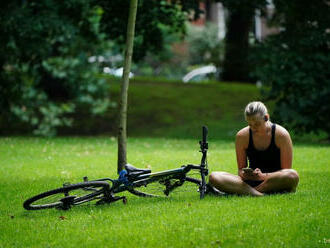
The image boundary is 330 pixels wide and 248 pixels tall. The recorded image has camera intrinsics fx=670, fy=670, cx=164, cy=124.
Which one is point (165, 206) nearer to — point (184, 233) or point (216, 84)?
point (184, 233)

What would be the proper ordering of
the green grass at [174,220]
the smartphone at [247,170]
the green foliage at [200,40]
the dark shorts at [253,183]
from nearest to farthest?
1. the green grass at [174,220]
2. the smartphone at [247,170]
3. the dark shorts at [253,183]
4. the green foliage at [200,40]

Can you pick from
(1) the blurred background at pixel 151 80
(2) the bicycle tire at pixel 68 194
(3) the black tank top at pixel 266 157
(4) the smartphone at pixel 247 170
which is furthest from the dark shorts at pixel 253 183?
(1) the blurred background at pixel 151 80

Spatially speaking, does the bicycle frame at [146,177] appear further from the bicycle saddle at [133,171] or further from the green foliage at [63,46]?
the green foliage at [63,46]

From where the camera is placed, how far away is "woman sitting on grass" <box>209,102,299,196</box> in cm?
766

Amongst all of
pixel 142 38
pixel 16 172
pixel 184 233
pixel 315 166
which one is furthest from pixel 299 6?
pixel 184 233

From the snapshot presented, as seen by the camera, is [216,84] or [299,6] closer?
[299,6]

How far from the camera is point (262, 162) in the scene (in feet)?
26.0

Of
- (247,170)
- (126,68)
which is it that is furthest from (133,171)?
(126,68)

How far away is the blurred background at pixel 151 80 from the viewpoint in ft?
57.8

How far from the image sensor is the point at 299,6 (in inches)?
713

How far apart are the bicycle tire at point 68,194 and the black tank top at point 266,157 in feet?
5.73

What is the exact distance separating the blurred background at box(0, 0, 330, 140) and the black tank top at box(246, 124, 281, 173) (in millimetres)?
9398

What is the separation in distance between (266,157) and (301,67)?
33.2 feet

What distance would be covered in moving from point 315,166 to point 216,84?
59.1 feet
